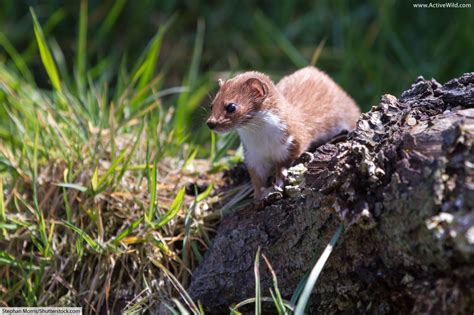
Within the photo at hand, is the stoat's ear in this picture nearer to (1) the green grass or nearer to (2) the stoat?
(2) the stoat

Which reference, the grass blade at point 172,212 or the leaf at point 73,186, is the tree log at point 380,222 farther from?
the leaf at point 73,186

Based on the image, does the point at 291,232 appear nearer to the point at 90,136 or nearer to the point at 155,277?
the point at 155,277

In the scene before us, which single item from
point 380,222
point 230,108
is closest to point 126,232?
point 230,108

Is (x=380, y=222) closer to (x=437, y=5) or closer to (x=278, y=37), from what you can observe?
(x=278, y=37)

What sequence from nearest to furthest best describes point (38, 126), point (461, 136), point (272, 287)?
point (461, 136), point (272, 287), point (38, 126)

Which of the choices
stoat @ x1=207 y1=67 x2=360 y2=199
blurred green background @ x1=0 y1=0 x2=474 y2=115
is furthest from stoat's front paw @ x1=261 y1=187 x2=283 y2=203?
blurred green background @ x1=0 y1=0 x2=474 y2=115

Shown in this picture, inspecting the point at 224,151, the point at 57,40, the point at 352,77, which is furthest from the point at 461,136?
the point at 57,40
